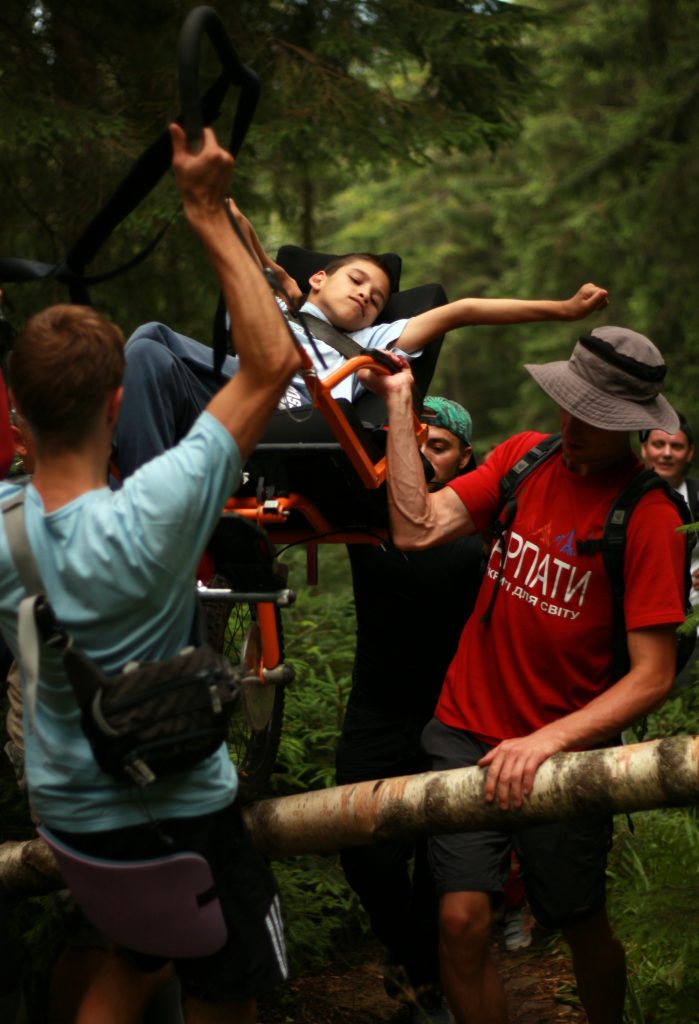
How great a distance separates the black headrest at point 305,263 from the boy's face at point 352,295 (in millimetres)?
190

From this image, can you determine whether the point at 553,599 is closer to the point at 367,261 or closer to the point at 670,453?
the point at 367,261

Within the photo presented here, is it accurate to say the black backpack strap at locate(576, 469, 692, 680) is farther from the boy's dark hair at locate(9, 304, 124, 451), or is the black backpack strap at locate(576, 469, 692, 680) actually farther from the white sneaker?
the white sneaker

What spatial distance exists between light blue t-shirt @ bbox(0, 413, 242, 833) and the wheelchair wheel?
56.6 inches

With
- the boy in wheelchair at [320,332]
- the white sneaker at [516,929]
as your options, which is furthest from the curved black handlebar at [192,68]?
the white sneaker at [516,929]

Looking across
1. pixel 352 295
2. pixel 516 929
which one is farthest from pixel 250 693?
pixel 516 929

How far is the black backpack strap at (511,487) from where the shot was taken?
4266 millimetres

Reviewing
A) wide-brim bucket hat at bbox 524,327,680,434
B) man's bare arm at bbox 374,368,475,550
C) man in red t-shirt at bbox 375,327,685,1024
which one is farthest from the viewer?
man's bare arm at bbox 374,368,475,550

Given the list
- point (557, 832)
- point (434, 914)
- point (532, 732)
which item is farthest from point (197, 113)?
point (434, 914)

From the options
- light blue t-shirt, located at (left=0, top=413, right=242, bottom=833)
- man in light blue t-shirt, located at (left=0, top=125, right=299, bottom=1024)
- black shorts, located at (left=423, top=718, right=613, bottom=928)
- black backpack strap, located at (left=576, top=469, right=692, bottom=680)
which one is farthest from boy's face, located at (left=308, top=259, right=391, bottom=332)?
light blue t-shirt, located at (left=0, top=413, right=242, bottom=833)

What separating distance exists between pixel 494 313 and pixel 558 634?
1.10m

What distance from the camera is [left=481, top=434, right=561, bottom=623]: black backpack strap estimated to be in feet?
14.0

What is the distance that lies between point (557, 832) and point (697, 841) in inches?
87.3

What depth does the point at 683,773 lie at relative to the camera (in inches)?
123

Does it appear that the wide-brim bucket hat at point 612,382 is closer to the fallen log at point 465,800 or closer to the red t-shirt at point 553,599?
the red t-shirt at point 553,599
